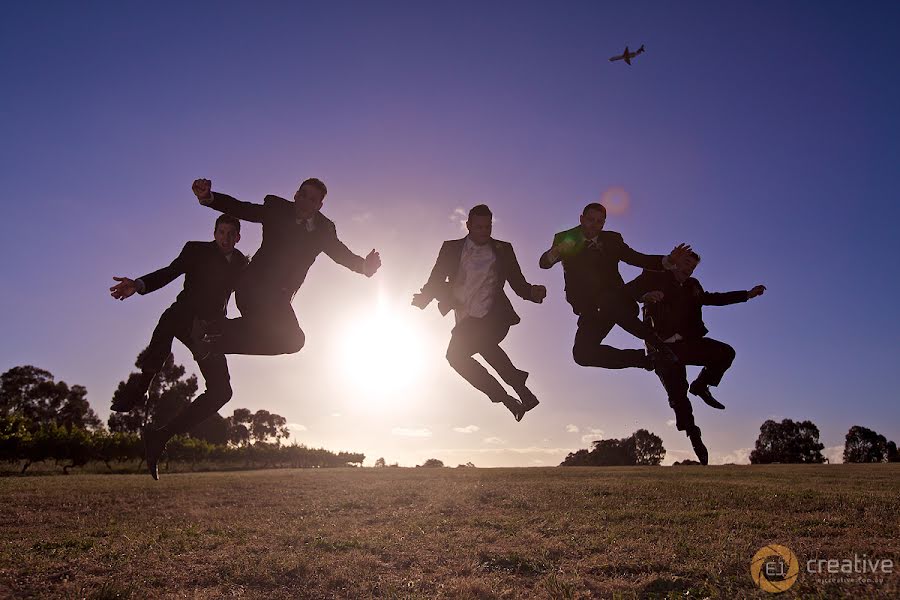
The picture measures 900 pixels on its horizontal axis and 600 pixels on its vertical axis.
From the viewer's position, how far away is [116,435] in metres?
61.6

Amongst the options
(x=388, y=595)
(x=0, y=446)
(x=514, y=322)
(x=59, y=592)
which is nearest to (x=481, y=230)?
(x=514, y=322)

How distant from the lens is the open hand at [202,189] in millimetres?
7578

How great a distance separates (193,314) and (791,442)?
258 feet

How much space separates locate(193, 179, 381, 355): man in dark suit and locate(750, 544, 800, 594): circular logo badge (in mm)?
10745

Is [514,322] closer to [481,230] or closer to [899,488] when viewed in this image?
[481,230]

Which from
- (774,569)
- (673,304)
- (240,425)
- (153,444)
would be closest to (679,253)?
(673,304)

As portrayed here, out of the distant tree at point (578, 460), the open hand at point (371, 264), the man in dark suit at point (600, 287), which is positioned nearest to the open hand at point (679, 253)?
the man in dark suit at point (600, 287)

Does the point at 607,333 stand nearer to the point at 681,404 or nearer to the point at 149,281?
the point at 681,404

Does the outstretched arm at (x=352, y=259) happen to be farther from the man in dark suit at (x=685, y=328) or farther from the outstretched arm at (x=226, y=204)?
the man in dark suit at (x=685, y=328)

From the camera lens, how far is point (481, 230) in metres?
8.89

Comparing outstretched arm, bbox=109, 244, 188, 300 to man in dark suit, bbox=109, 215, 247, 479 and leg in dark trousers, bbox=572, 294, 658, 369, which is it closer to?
man in dark suit, bbox=109, 215, 247, 479

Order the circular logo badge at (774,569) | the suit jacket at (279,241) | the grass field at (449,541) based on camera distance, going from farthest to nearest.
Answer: the grass field at (449,541), the circular logo badge at (774,569), the suit jacket at (279,241)

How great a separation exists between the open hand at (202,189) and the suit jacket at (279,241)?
4.1 inches

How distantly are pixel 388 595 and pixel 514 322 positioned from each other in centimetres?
838
